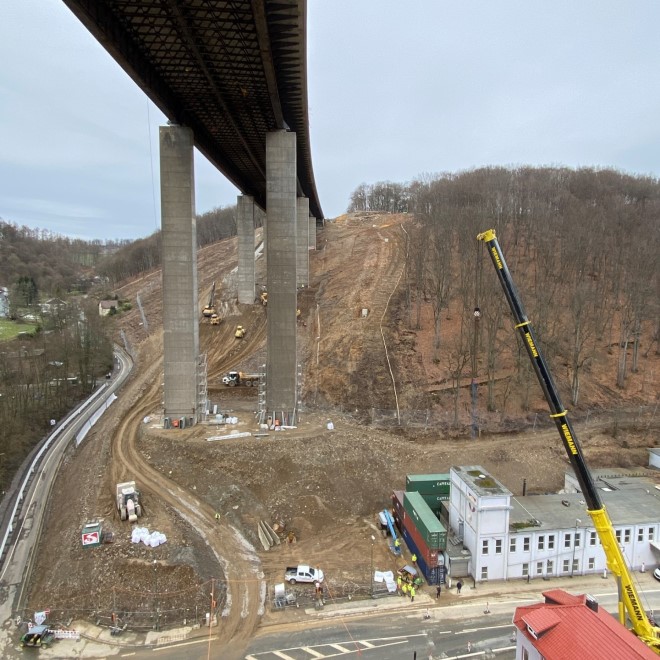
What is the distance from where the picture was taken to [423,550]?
19.9m

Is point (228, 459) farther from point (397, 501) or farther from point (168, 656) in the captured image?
point (168, 656)

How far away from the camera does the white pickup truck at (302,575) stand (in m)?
19.0

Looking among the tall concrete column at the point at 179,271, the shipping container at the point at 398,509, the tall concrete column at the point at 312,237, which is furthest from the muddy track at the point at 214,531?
the tall concrete column at the point at 312,237

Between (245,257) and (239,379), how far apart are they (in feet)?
59.1

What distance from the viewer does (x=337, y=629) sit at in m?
16.7

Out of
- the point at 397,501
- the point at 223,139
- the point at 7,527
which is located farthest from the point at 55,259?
the point at 397,501

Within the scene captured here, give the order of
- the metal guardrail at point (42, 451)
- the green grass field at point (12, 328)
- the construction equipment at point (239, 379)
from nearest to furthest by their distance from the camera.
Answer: the metal guardrail at point (42, 451), the construction equipment at point (239, 379), the green grass field at point (12, 328)

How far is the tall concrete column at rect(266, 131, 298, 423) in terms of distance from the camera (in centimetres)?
2966

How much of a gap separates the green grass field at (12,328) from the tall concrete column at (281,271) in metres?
48.8

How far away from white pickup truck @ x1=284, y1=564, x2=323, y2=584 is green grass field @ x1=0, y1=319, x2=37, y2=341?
58.8 metres

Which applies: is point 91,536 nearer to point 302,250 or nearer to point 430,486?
point 430,486

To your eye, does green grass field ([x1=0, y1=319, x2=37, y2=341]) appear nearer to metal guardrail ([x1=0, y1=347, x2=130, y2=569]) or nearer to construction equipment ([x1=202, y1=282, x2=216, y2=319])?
construction equipment ([x1=202, y1=282, x2=216, y2=319])

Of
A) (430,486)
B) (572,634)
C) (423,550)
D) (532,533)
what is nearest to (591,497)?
(572,634)

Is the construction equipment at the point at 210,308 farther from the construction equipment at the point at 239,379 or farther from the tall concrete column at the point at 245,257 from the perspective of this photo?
the construction equipment at the point at 239,379
